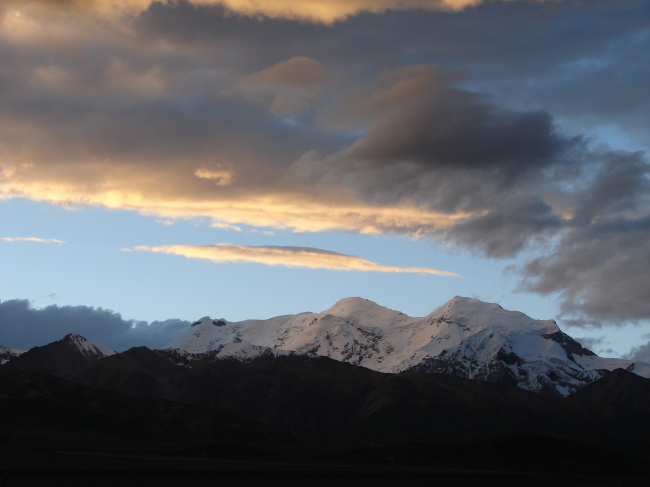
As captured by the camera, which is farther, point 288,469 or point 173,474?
point 288,469

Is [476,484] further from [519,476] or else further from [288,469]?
[288,469]

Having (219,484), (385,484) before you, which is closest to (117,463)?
(219,484)

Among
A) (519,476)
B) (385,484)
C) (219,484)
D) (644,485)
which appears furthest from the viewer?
(519,476)

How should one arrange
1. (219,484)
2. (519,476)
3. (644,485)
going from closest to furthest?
(219,484) < (644,485) < (519,476)

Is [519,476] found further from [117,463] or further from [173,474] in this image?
[117,463]

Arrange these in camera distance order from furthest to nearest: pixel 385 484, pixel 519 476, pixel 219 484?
pixel 519 476, pixel 385 484, pixel 219 484

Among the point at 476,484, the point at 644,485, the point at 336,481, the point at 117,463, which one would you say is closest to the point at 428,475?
the point at 476,484

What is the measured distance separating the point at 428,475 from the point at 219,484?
53.9 metres

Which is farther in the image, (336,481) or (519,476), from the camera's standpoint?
(519,476)

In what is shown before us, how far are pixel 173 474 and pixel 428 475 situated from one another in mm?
56851

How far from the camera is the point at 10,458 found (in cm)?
17425

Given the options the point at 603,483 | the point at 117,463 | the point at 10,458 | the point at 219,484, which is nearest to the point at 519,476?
the point at 603,483

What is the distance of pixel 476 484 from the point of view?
6265 inches

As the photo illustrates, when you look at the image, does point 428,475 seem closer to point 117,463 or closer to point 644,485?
point 644,485
